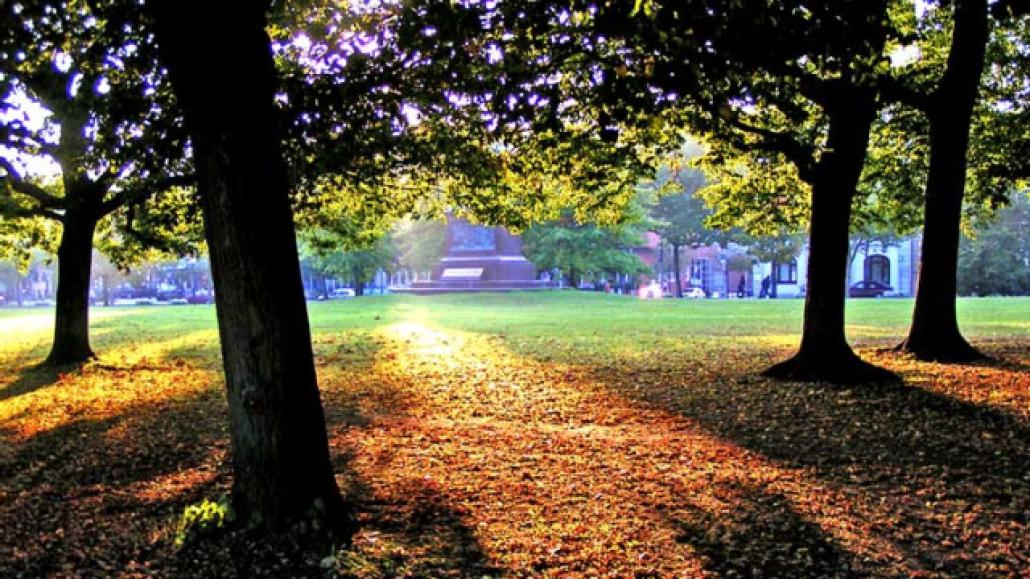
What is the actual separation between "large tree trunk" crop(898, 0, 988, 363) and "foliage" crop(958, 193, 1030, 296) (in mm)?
48596

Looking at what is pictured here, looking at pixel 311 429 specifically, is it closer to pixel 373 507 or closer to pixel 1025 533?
pixel 373 507

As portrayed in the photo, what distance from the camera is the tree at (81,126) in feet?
24.1

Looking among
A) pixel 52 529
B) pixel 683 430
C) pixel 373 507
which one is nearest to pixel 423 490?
pixel 373 507

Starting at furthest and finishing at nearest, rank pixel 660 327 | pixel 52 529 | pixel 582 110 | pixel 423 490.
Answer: pixel 660 327 → pixel 582 110 → pixel 423 490 → pixel 52 529

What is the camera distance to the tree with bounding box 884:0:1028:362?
1199 cm

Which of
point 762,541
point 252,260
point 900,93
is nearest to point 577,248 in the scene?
point 900,93

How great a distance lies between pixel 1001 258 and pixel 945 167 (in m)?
51.2

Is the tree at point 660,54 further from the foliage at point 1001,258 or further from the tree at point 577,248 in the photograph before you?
the foliage at point 1001,258

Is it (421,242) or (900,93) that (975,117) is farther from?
(421,242)

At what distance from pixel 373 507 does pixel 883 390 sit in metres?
7.54

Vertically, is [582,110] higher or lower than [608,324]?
higher

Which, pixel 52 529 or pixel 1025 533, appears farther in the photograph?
pixel 52 529

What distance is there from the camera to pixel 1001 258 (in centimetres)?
5431

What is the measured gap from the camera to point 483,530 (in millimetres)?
5000
